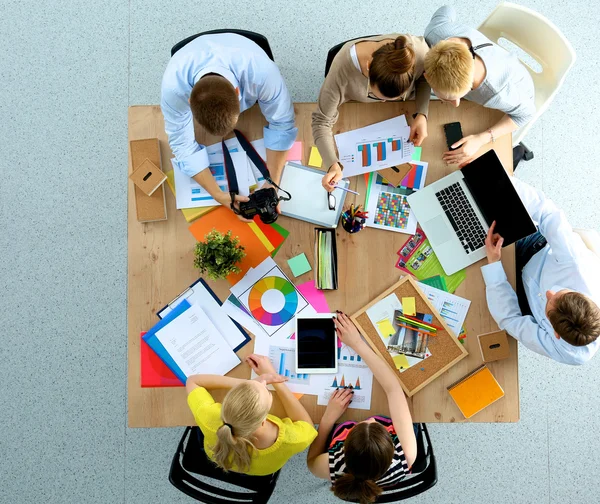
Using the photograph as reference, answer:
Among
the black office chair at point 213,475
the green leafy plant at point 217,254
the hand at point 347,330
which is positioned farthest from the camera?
→ the black office chair at point 213,475

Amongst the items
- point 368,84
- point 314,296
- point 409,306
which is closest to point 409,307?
point 409,306

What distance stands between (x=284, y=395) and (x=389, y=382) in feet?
1.28

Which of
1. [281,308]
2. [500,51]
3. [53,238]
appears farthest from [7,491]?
[500,51]

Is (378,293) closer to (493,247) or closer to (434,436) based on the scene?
(493,247)

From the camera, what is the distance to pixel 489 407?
1.90m

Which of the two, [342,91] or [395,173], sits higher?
[342,91]

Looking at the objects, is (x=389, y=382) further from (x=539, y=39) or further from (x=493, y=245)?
(x=539, y=39)

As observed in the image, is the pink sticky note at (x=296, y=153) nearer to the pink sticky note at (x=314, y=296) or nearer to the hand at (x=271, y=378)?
the pink sticky note at (x=314, y=296)

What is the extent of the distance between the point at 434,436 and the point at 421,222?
1328mm

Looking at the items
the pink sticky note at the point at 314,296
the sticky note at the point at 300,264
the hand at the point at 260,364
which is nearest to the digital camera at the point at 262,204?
the sticky note at the point at 300,264

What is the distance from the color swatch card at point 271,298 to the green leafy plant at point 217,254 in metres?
0.11

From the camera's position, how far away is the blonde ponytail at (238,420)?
1.66 meters

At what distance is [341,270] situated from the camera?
1.94 metres

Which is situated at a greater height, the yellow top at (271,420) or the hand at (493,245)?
the hand at (493,245)
